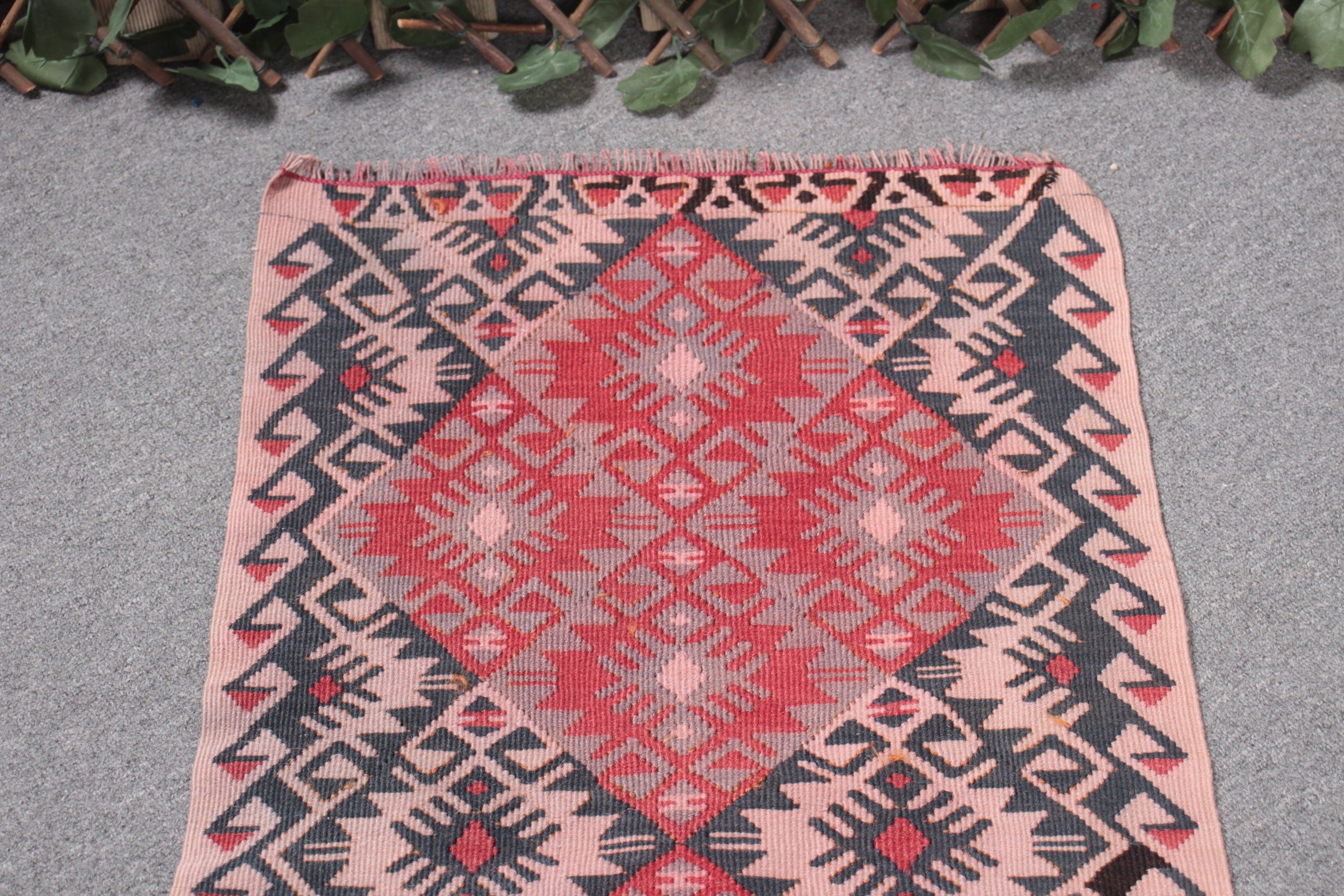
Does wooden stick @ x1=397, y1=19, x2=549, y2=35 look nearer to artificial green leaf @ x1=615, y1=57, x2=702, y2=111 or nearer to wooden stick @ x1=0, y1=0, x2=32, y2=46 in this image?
artificial green leaf @ x1=615, y1=57, x2=702, y2=111

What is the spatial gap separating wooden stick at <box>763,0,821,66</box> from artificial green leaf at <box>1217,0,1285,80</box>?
22.2 inches

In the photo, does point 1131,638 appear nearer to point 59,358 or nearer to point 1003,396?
point 1003,396

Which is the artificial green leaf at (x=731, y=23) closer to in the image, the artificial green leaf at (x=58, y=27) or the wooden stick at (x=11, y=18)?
the artificial green leaf at (x=58, y=27)

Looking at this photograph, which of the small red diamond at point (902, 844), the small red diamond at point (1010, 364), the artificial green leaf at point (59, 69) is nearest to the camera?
the small red diamond at point (902, 844)

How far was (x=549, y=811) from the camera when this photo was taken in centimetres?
107

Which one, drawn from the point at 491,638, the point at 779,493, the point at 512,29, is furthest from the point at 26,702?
the point at 512,29

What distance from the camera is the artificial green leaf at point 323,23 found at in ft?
3.94

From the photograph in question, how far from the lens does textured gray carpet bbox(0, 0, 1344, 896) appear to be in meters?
1.10

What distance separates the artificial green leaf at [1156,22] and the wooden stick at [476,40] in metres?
0.86

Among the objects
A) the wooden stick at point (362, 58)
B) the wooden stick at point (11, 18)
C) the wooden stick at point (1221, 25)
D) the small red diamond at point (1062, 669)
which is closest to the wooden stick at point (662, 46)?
the wooden stick at point (362, 58)

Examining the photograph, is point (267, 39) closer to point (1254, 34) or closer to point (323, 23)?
point (323, 23)

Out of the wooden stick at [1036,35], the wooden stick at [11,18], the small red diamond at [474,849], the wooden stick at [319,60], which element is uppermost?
the wooden stick at [1036,35]

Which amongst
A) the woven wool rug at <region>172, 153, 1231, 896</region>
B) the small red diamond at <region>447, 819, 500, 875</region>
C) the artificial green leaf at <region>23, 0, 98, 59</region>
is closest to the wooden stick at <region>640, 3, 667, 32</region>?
the woven wool rug at <region>172, 153, 1231, 896</region>

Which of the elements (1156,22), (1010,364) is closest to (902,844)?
(1010,364)
